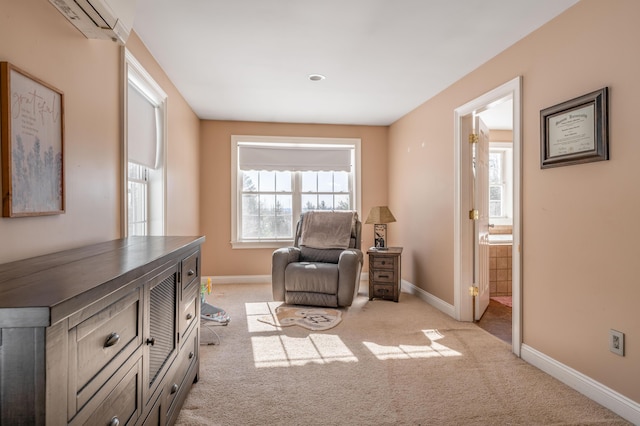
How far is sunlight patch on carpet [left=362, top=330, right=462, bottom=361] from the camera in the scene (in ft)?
9.11

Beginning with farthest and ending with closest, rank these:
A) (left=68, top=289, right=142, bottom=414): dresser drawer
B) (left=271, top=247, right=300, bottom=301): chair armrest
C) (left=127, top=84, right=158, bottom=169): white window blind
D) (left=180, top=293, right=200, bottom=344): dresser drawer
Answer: (left=271, top=247, right=300, bottom=301): chair armrest
(left=127, top=84, right=158, bottom=169): white window blind
(left=180, top=293, right=200, bottom=344): dresser drawer
(left=68, top=289, right=142, bottom=414): dresser drawer

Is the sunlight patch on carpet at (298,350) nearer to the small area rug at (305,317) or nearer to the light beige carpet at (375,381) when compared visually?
the light beige carpet at (375,381)

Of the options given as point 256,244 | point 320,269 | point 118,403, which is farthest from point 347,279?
point 118,403

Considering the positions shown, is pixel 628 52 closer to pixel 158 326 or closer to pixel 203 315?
pixel 158 326

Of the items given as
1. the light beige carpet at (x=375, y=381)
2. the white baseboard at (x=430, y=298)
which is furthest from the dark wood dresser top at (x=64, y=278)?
the white baseboard at (x=430, y=298)

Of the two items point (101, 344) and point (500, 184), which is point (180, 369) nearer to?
point (101, 344)

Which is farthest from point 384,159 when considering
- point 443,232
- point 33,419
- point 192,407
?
point 33,419

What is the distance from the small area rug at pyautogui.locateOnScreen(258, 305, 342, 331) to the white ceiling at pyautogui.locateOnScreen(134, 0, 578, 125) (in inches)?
91.9

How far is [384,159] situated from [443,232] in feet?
6.68

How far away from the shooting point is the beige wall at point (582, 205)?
2.00 meters

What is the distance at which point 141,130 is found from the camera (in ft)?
9.91

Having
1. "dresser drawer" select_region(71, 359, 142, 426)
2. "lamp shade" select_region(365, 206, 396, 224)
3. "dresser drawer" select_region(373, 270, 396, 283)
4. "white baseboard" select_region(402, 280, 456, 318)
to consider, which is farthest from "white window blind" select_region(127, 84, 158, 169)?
"white baseboard" select_region(402, 280, 456, 318)

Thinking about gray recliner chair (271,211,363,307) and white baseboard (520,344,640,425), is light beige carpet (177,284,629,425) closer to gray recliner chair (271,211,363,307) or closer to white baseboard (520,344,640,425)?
white baseboard (520,344,640,425)

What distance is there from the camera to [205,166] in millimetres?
5355
